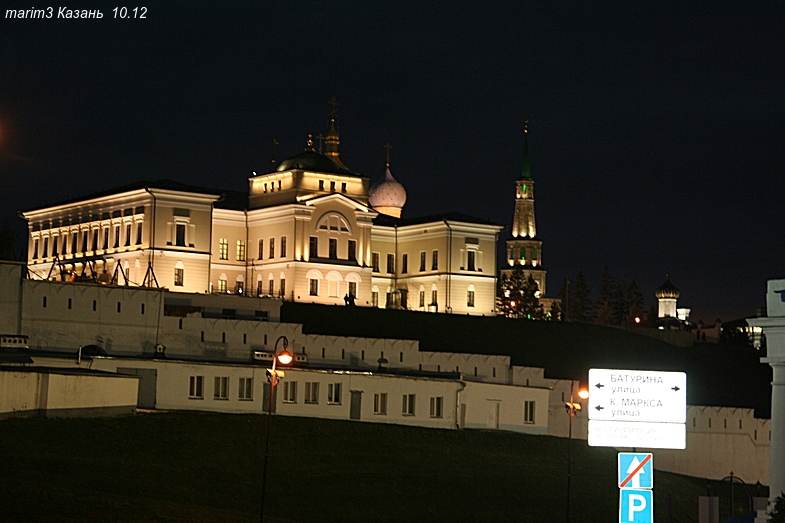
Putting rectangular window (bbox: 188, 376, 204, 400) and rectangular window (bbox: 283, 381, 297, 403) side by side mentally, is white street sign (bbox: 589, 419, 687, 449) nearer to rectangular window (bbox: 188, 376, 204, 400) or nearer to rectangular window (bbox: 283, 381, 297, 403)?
rectangular window (bbox: 188, 376, 204, 400)

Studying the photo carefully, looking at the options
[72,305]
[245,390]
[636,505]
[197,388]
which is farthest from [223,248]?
[636,505]

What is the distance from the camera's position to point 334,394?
231ft

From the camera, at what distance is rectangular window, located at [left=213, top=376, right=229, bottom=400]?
67312mm

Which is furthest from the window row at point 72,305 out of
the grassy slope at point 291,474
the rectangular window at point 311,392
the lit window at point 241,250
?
the lit window at point 241,250

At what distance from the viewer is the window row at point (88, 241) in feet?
337

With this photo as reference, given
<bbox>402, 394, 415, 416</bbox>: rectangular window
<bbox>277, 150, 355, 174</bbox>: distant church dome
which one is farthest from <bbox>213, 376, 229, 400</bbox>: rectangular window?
<bbox>277, 150, 355, 174</bbox>: distant church dome

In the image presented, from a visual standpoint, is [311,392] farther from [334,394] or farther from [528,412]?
[528,412]

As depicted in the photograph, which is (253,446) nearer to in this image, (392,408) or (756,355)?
(392,408)

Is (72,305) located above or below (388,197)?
below

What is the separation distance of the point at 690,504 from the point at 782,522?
34685 mm

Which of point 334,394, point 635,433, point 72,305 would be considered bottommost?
point 635,433

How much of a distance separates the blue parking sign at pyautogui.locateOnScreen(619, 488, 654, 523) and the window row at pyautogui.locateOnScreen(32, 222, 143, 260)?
74273 mm

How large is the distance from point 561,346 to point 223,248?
26.3 metres

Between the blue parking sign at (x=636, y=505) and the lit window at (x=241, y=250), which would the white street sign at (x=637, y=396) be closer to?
the blue parking sign at (x=636, y=505)
